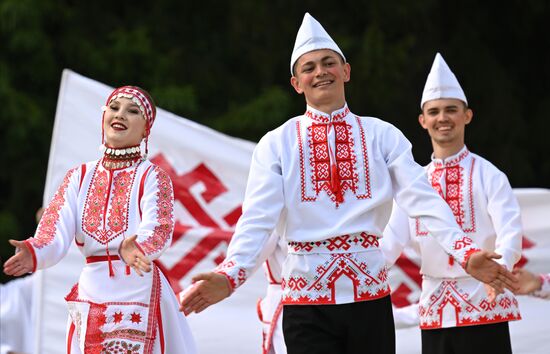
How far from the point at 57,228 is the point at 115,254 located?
26cm

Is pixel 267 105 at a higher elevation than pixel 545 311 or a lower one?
higher

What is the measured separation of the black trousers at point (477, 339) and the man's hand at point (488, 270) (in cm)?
137

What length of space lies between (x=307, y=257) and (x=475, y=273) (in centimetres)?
62

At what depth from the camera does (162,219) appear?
461cm

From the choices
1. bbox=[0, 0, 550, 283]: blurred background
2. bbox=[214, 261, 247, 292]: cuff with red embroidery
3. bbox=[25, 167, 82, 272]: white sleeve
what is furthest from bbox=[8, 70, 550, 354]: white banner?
bbox=[0, 0, 550, 283]: blurred background

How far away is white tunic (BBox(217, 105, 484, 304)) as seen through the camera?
4109 mm

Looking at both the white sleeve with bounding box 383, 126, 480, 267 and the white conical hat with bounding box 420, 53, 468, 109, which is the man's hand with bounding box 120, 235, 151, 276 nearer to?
the white sleeve with bounding box 383, 126, 480, 267

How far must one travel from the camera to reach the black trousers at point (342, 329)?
4.09 m

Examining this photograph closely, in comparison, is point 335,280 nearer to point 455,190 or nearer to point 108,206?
point 108,206

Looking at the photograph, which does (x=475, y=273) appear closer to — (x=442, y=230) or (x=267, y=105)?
(x=442, y=230)

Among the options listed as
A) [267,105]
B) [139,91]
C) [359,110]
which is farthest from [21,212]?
[139,91]

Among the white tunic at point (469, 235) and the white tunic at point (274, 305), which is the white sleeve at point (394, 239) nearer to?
the white tunic at point (469, 235)

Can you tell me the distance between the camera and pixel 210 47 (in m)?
12.9

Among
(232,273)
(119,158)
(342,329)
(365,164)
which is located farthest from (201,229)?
(232,273)
